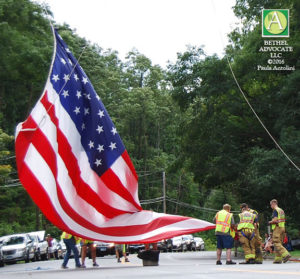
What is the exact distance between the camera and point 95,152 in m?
15.9

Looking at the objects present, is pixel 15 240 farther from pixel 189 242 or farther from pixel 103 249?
pixel 189 242

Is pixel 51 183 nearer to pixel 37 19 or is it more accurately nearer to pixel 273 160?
pixel 273 160

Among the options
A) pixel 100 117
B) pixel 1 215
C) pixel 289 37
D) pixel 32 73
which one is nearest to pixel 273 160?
pixel 289 37

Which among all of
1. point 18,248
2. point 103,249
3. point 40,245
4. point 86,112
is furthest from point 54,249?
point 86,112

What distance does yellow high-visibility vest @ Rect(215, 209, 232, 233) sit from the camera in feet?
59.4

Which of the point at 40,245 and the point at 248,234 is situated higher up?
the point at 248,234

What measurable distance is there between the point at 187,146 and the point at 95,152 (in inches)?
778

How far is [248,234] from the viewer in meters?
18.5

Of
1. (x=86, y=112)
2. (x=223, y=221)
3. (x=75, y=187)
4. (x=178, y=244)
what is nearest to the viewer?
→ (x=75, y=187)

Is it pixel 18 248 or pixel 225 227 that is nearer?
pixel 225 227

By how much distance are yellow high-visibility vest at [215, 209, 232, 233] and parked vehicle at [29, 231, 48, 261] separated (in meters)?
19.0

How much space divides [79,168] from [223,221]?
14.7ft

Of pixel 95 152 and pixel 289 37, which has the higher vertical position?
pixel 289 37

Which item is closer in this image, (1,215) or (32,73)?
(32,73)
